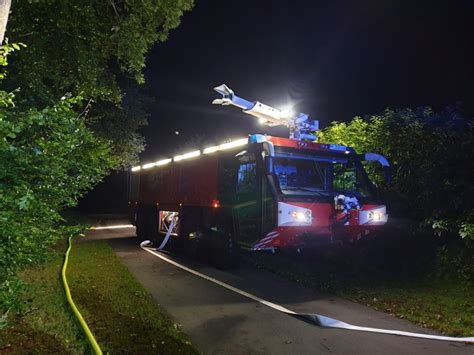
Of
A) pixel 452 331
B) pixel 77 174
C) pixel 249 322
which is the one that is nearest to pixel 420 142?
pixel 452 331

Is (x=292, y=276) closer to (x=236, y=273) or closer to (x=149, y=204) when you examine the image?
(x=236, y=273)

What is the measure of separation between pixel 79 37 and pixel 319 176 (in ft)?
18.4

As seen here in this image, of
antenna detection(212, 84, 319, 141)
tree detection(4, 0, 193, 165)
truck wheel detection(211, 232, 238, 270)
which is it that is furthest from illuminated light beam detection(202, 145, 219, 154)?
Answer: tree detection(4, 0, 193, 165)

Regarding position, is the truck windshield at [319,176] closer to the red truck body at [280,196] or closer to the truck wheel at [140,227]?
the red truck body at [280,196]

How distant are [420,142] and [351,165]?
62.7 inches

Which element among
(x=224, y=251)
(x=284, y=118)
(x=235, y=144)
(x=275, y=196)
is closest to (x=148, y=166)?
(x=224, y=251)

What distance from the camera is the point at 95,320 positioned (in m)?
5.49

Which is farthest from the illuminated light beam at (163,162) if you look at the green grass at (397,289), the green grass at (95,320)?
the green grass at (95,320)

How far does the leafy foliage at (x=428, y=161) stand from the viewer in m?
7.39

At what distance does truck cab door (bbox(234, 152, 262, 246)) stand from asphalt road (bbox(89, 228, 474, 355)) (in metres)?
1.07

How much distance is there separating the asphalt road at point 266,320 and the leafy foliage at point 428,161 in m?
2.56

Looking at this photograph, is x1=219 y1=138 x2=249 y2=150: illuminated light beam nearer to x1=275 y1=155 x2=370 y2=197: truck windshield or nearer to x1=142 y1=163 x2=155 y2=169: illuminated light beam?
x1=275 y1=155 x2=370 y2=197: truck windshield

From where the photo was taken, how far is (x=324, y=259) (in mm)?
9867

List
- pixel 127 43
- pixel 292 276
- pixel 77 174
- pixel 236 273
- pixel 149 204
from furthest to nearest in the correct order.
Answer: pixel 149 204
pixel 236 273
pixel 292 276
pixel 127 43
pixel 77 174
